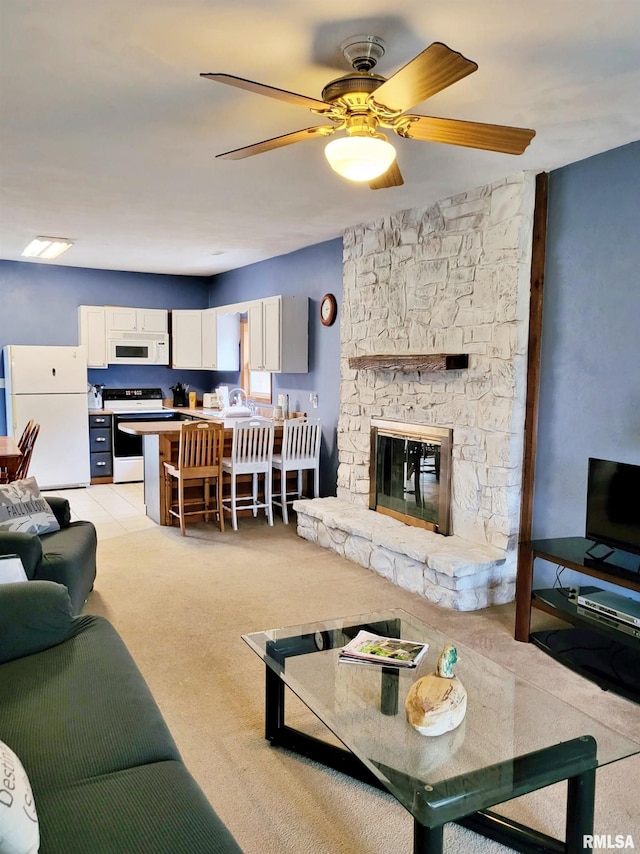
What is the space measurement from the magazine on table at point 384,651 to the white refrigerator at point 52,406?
569 cm

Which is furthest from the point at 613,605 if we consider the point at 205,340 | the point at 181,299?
the point at 181,299

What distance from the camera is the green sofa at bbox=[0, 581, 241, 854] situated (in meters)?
1.38

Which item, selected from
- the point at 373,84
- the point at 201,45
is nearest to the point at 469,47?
the point at 373,84

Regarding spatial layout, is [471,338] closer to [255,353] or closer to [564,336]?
[564,336]

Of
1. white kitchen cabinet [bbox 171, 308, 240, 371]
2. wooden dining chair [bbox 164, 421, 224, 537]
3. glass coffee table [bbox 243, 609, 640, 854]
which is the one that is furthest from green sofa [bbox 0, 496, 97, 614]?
white kitchen cabinet [bbox 171, 308, 240, 371]

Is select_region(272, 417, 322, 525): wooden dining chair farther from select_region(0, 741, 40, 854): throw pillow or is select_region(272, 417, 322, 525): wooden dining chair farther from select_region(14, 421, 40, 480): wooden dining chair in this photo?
select_region(0, 741, 40, 854): throw pillow

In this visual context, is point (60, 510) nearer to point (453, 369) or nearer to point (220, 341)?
point (453, 369)

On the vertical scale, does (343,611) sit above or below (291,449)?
below

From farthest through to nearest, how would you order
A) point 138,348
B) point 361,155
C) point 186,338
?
point 186,338 → point 138,348 → point 361,155

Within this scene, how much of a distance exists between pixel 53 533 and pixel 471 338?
2.86 metres

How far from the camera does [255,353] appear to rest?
6.61 metres

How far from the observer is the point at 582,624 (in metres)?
3.08

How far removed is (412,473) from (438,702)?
9.89 feet

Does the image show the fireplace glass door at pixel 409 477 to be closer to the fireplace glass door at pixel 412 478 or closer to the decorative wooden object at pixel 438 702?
the fireplace glass door at pixel 412 478
